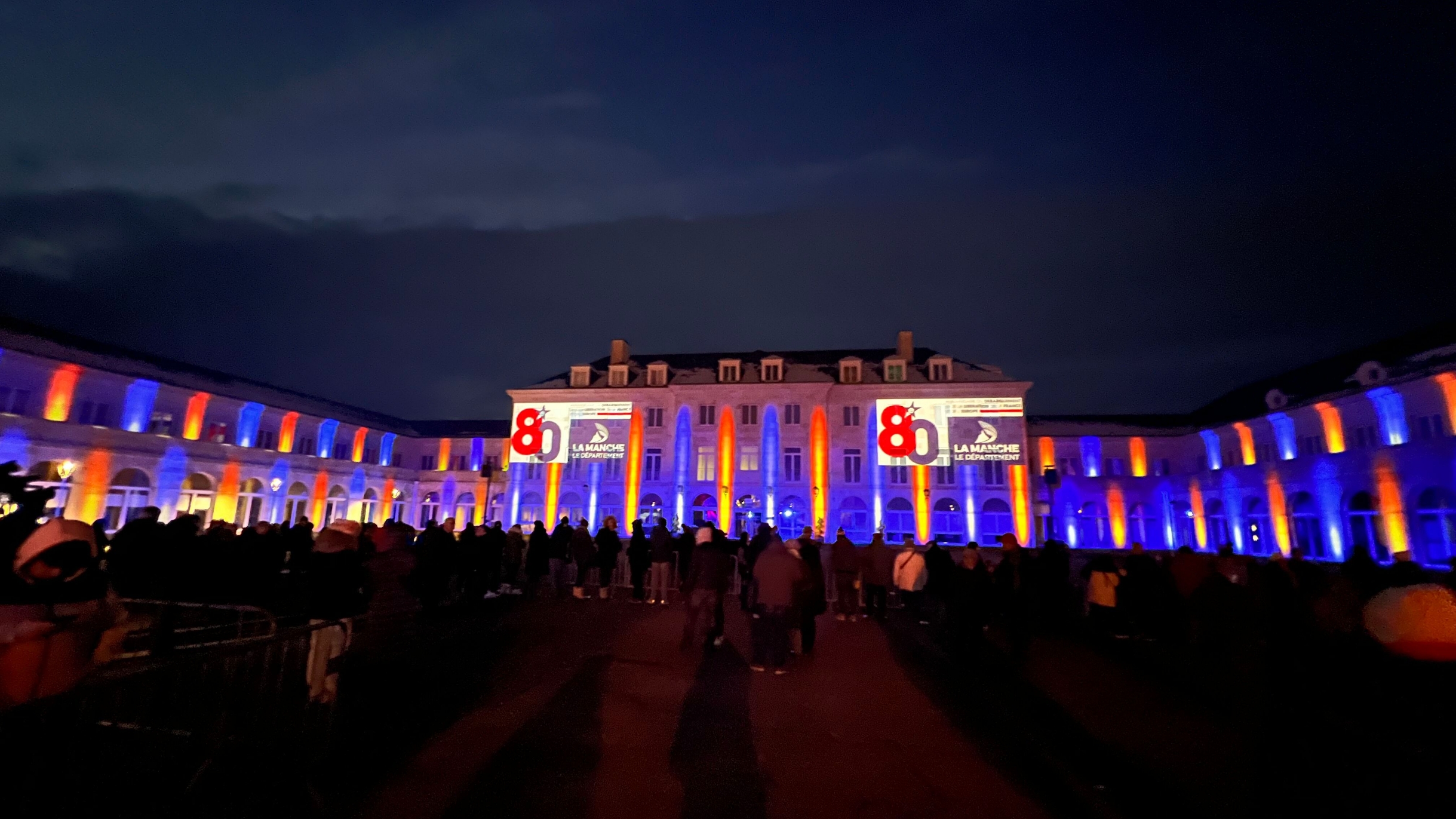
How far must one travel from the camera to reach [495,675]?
24.2 feet

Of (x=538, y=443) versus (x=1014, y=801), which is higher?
(x=538, y=443)

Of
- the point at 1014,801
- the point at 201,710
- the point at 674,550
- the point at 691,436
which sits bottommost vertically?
the point at 1014,801

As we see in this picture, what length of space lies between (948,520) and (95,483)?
129 ft

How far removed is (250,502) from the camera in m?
32.7

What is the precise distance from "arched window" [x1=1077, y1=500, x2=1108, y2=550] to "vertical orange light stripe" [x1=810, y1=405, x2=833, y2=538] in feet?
53.2

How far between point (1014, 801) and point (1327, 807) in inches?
76.1

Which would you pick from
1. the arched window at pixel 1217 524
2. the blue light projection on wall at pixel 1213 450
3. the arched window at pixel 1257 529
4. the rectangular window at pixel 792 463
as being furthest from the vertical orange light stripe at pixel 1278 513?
the rectangular window at pixel 792 463

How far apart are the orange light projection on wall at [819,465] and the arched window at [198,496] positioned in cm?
3029

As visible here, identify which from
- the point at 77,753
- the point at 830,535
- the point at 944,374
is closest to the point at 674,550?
the point at 77,753

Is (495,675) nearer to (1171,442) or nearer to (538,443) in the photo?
(538,443)

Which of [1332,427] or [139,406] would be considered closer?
[1332,427]

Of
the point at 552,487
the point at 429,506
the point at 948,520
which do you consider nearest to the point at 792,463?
the point at 948,520

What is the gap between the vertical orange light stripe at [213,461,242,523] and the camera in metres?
30.7

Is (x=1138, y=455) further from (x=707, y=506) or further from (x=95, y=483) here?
(x=95, y=483)
